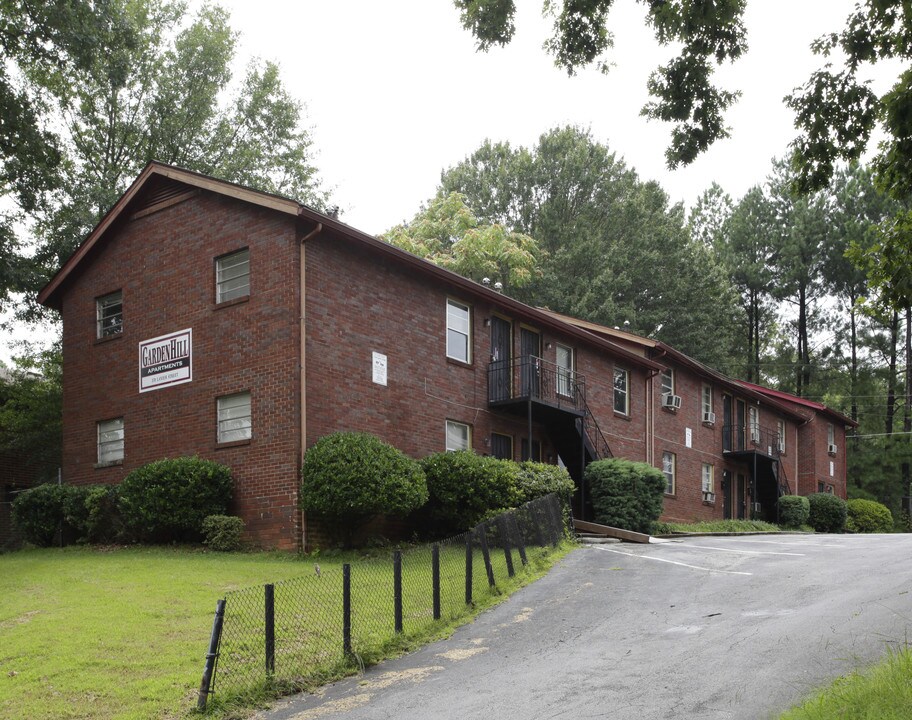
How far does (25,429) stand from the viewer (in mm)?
27547

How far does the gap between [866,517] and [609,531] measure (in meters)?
27.1

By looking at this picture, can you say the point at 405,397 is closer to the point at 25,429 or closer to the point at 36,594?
the point at 36,594

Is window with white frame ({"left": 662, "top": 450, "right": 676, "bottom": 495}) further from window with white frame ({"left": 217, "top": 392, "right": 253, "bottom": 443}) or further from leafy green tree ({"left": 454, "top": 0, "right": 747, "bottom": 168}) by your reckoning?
leafy green tree ({"left": 454, "top": 0, "right": 747, "bottom": 168})

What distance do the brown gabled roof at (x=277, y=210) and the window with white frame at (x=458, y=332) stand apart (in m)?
0.47

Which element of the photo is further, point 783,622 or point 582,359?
point 582,359

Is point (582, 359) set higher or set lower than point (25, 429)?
higher

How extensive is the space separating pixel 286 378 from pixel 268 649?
30.8ft

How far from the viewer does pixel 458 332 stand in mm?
23438

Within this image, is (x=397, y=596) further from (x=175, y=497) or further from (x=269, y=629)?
(x=175, y=497)

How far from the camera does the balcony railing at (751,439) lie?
1467 inches

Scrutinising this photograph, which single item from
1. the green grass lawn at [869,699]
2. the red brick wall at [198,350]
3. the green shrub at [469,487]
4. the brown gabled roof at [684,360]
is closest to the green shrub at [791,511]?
the brown gabled roof at [684,360]

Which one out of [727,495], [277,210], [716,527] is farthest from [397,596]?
[727,495]

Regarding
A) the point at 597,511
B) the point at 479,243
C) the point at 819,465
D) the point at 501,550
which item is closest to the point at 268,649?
the point at 501,550

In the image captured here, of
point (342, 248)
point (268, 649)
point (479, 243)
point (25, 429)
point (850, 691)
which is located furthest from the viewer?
point (479, 243)
